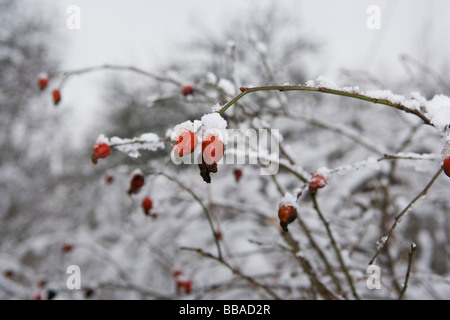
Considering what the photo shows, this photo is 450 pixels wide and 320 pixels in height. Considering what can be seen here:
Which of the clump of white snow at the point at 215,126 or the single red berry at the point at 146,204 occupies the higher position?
the single red berry at the point at 146,204

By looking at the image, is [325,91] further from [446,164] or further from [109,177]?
[109,177]

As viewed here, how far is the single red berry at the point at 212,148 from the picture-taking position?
16.4 inches

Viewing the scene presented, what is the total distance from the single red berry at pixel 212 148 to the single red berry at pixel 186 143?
0.02 meters

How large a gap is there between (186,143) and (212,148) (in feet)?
0.14

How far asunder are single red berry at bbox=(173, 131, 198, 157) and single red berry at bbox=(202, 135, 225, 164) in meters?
0.02

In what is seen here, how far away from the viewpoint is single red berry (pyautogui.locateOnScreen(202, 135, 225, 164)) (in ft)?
1.37

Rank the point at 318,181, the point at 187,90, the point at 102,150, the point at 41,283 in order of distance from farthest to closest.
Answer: the point at 41,283 < the point at 187,90 < the point at 102,150 < the point at 318,181

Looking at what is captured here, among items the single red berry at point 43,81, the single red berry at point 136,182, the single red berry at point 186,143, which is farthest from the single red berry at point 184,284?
the single red berry at point 186,143

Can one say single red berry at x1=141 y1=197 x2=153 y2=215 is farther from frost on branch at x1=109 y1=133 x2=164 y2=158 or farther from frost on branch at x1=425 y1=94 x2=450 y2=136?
frost on branch at x1=425 y1=94 x2=450 y2=136

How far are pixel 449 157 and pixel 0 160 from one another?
A: 979 centimetres

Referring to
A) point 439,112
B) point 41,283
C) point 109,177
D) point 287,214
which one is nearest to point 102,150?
point 287,214

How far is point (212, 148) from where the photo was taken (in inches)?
16.4

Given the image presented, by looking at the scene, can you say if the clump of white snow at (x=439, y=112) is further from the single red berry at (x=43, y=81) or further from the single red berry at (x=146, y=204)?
the single red berry at (x=43, y=81)

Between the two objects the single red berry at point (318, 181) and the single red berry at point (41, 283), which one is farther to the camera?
the single red berry at point (41, 283)
